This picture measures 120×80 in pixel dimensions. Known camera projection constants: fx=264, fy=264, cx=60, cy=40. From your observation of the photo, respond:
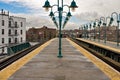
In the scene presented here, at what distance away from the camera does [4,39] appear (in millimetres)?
64375

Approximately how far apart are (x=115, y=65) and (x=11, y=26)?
192 feet

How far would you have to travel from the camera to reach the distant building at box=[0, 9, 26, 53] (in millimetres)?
63469

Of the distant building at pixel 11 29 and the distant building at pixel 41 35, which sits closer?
the distant building at pixel 11 29

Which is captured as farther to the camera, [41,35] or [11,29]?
[41,35]

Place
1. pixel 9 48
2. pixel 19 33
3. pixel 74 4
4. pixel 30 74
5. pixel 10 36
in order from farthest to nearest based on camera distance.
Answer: pixel 19 33, pixel 10 36, pixel 9 48, pixel 74 4, pixel 30 74

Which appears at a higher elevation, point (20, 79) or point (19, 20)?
point (19, 20)

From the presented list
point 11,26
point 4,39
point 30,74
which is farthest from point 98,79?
point 11,26

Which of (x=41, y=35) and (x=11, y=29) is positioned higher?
(x=11, y=29)

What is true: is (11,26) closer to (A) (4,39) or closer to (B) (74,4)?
(A) (4,39)

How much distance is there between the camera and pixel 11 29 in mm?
69938

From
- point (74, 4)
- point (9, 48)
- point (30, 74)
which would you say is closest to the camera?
point (30, 74)

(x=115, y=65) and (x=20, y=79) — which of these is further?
(x=115, y=65)

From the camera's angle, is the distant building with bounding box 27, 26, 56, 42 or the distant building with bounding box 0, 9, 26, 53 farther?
the distant building with bounding box 27, 26, 56, 42

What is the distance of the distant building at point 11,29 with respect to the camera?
2499 inches
